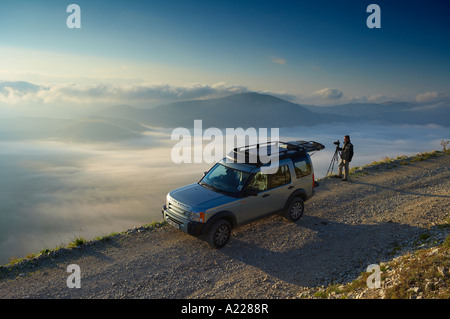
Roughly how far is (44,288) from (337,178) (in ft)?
46.3

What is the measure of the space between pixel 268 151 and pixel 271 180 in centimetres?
115

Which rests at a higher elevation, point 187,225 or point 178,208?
point 178,208

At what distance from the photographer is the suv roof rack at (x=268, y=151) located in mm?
9062

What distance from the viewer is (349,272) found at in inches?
279

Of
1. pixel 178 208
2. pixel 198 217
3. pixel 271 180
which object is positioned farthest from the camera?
pixel 271 180

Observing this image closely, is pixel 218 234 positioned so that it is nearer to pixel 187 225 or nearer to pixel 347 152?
pixel 187 225

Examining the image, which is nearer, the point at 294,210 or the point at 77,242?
the point at 77,242

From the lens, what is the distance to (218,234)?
8070mm

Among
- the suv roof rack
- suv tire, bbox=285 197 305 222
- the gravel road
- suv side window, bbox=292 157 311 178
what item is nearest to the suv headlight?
the gravel road

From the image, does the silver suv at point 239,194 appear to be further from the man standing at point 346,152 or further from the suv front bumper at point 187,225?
the man standing at point 346,152

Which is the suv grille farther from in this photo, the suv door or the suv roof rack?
the suv roof rack

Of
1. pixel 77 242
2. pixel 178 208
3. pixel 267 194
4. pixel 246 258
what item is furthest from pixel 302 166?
pixel 77 242

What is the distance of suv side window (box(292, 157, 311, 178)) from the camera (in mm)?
9727
